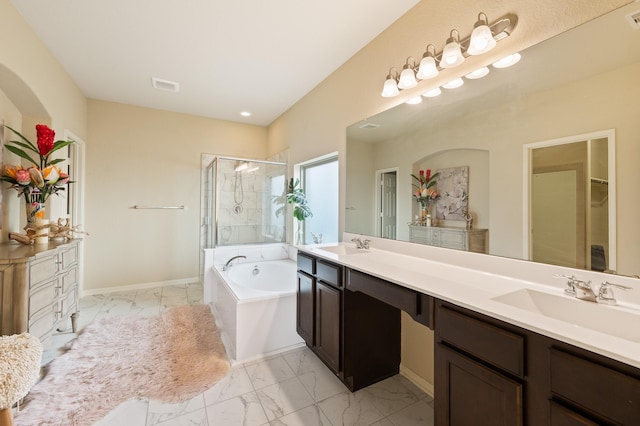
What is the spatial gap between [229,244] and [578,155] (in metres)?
3.43

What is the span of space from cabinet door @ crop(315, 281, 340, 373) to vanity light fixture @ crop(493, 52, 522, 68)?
1550mm

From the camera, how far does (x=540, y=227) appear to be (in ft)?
4.04

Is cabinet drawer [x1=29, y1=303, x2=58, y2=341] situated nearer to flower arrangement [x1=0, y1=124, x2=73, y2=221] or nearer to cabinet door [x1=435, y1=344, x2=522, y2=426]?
flower arrangement [x1=0, y1=124, x2=73, y2=221]

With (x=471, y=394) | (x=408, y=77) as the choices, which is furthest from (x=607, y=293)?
(x=408, y=77)

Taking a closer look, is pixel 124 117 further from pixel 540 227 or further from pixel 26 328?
pixel 540 227

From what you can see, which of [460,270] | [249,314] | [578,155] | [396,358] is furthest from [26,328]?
[578,155]

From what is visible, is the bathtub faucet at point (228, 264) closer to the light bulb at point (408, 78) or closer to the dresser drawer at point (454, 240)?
the dresser drawer at point (454, 240)

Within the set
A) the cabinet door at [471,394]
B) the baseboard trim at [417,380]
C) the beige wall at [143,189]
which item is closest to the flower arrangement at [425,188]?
the cabinet door at [471,394]

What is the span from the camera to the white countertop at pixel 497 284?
0.71 metres

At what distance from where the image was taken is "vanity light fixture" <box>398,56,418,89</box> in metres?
1.75

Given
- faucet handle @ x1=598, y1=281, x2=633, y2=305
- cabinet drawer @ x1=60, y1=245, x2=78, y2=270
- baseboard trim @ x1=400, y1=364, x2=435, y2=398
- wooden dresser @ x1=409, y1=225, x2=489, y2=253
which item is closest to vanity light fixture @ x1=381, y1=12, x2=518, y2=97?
wooden dresser @ x1=409, y1=225, x2=489, y2=253

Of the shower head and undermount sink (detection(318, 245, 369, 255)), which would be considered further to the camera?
the shower head

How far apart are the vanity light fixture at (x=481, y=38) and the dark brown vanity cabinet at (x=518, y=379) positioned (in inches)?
50.5

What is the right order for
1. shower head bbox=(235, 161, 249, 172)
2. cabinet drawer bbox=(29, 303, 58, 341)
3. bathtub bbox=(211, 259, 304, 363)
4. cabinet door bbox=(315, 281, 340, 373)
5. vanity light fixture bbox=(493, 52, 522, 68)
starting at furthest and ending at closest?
shower head bbox=(235, 161, 249, 172) < bathtub bbox=(211, 259, 304, 363) < cabinet door bbox=(315, 281, 340, 373) < cabinet drawer bbox=(29, 303, 58, 341) < vanity light fixture bbox=(493, 52, 522, 68)
